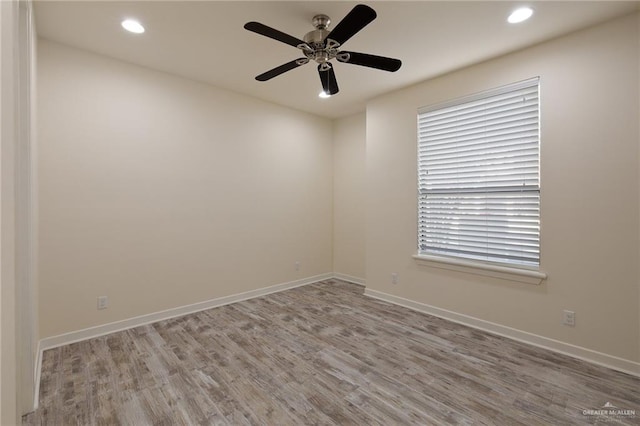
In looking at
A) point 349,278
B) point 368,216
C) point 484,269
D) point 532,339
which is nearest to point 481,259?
point 484,269

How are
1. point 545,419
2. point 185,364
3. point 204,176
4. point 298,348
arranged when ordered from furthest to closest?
point 204,176 → point 298,348 → point 185,364 → point 545,419

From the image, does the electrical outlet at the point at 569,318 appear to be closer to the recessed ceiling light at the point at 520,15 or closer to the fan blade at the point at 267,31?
the recessed ceiling light at the point at 520,15

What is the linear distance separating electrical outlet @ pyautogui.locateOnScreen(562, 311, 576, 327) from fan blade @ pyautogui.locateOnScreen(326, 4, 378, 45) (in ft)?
9.36

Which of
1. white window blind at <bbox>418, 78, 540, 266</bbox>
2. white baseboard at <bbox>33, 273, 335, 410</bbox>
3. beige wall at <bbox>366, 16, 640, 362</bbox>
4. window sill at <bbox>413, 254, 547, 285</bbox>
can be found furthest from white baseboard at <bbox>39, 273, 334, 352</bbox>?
beige wall at <bbox>366, 16, 640, 362</bbox>

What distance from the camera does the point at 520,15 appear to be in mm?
2342

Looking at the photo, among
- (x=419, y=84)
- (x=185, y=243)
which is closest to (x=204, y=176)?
(x=185, y=243)

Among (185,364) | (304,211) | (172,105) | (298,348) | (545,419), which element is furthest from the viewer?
(304,211)

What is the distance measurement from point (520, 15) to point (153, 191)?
373 cm

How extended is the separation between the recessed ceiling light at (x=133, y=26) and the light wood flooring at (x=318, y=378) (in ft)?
9.03

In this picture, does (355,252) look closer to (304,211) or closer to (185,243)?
(304,211)

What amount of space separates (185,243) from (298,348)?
1.83 metres

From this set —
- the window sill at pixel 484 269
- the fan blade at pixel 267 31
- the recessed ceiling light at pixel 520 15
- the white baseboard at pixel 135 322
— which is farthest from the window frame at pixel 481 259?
the white baseboard at pixel 135 322

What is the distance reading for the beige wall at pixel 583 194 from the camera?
2359 mm

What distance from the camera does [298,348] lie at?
2.74 m
